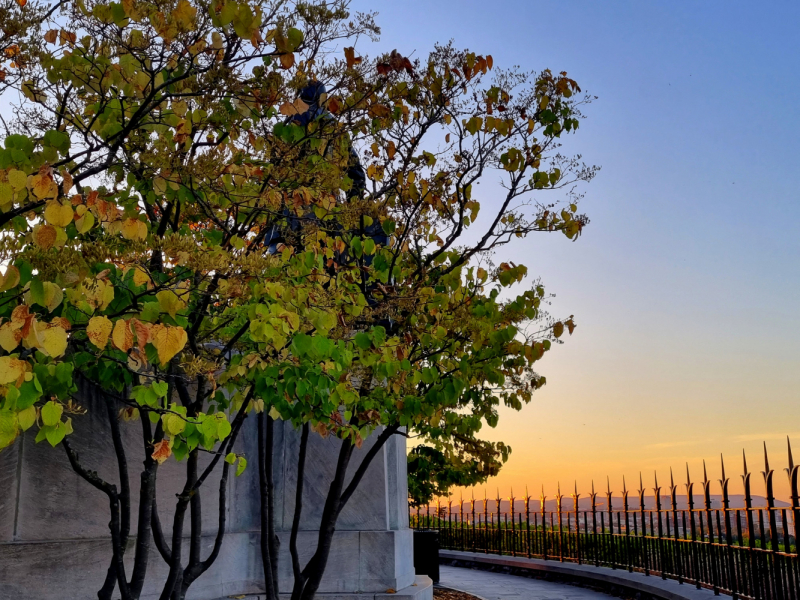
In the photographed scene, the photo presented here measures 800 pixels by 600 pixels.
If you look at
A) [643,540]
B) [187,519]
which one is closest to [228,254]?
[187,519]

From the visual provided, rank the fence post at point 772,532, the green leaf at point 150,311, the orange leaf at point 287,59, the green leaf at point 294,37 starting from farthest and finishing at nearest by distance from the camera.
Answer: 1. the fence post at point 772,532
2. the orange leaf at point 287,59
3. the green leaf at point 294,37
4. the green leaf at point 150,311

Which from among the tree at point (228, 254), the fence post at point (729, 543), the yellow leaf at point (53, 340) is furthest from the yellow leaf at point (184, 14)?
the fence post at point (729, 543)

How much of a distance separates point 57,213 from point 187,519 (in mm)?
5217

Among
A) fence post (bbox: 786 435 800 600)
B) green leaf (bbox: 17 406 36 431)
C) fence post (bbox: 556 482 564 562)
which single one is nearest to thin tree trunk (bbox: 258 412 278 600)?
green leaf (bbox: 17 406 36 431)

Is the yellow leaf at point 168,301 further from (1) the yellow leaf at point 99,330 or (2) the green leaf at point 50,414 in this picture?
(2) the green leaf at point 50,414

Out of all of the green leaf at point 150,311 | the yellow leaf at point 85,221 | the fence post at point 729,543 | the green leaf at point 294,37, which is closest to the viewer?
the yellow leaf at point 85,221

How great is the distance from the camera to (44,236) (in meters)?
3.29

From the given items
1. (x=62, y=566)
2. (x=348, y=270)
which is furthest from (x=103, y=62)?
(x=62, y=566)

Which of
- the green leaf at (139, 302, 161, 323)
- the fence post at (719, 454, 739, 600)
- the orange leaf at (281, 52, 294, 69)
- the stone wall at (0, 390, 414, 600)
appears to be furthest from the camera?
the fence post at (719, 454, 739, 600)

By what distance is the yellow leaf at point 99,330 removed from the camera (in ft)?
10.3

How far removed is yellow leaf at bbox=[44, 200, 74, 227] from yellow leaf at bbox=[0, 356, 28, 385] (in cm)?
65

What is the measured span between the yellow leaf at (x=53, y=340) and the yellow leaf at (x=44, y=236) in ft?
1.53

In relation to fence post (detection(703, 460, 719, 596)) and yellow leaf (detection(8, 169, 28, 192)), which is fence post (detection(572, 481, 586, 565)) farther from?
yellow leaf (detection(8, 169, 28, 192))

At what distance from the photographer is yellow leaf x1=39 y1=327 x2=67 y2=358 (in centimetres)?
303
